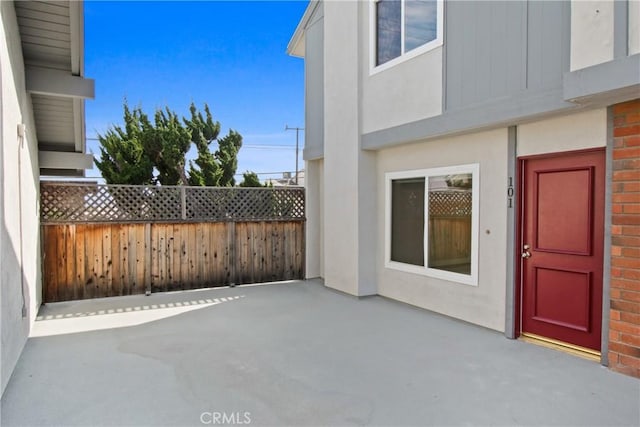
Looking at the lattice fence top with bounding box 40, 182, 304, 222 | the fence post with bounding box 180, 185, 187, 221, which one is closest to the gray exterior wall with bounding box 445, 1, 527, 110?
the lattice fence top with bounding box 40, 182, 304, 222

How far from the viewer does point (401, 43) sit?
6457 mm

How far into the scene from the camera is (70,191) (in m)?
7.28

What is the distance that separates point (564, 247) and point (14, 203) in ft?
21.0

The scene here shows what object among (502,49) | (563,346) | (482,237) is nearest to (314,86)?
(502,49)

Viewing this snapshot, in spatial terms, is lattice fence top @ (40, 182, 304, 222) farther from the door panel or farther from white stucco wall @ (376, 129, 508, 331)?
the door panel

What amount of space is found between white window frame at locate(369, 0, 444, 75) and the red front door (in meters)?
2.26

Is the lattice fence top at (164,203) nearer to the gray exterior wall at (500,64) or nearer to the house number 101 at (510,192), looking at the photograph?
the gray exterior wall at (500,64)

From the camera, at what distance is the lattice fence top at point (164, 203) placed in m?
7.22

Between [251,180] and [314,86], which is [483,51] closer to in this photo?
[314,86]

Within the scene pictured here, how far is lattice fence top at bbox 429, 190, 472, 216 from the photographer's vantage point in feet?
18.9

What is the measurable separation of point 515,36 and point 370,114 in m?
2.87

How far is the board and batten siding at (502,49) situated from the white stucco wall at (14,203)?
17.3 ft

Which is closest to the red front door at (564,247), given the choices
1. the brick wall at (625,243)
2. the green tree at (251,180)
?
the brick wall at (625,243)

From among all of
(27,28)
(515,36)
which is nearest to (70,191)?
(27,28)
